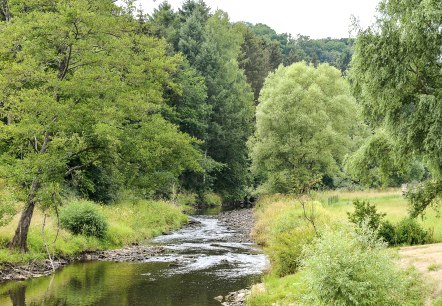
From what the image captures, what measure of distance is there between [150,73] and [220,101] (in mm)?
36602

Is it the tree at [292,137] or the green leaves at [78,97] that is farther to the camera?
the tree at [292,137]

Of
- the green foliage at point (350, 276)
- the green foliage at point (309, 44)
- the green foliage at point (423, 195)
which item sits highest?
the green foliage at point (309, 44)

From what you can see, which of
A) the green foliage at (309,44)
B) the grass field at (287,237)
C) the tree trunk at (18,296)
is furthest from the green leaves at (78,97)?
the green foliage at (309,44)

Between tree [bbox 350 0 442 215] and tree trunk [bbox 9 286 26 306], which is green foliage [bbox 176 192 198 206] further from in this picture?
tree [bbox 350 0 442 215]

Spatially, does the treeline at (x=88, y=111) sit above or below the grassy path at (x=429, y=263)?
above

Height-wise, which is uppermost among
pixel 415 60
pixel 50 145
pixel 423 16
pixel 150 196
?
pixel 423 16

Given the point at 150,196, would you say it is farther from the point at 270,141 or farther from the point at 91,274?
the point at 91,274

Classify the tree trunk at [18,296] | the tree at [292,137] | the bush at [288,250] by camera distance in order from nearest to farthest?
the tree trunk at [18,296] → the bush at [288,250] → the tree at [292,137]

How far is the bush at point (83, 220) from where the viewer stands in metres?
24.8

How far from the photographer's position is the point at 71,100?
20.8m

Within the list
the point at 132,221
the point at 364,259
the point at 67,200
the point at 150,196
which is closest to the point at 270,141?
the point at 150,196

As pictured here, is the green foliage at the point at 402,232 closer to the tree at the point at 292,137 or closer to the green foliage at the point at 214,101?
the tree at the point at 292,137

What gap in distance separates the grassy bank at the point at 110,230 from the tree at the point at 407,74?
48.4 ft

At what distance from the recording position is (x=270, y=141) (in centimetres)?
4506
